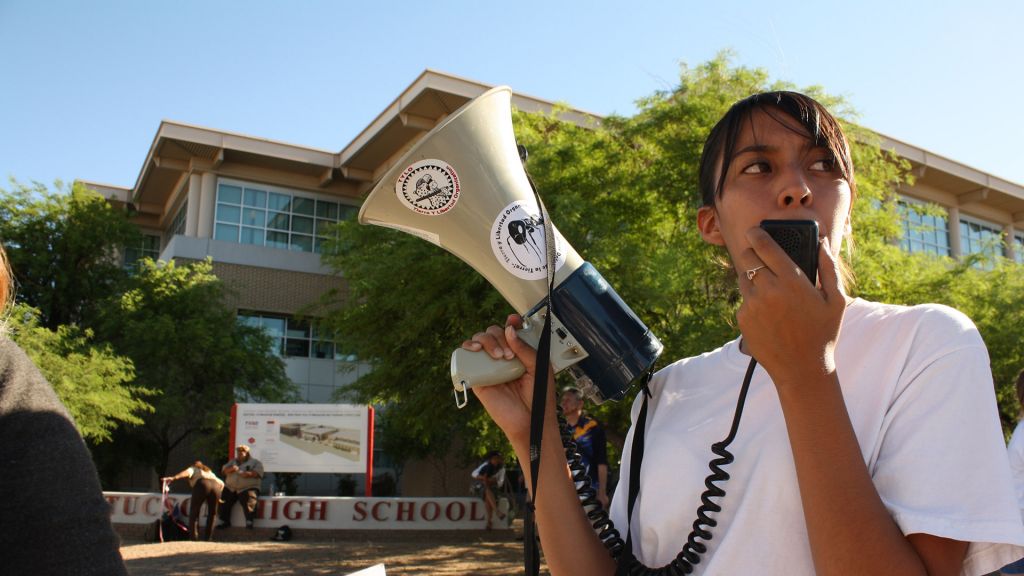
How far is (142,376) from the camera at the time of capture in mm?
23125

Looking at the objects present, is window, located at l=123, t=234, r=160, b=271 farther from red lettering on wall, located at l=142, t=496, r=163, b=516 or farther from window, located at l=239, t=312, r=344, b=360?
red lettering on wall, located at l=142, t=496, r=163, b=516

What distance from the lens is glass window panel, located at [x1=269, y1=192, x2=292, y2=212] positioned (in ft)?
96.9

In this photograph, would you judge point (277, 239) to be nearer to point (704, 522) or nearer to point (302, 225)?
point (302, 225)

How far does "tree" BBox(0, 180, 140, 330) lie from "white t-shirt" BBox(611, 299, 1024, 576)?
2777 cm

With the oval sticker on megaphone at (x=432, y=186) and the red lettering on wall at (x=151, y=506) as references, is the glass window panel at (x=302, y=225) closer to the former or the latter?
the red lettering on wall at (x=151, y=506)

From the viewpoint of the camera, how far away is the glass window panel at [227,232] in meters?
28.9

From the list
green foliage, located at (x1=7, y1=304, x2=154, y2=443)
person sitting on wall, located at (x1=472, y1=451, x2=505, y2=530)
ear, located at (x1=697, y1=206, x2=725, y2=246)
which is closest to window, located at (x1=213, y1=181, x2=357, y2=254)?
green foliage, located at (x1=7, y1=304, x2=154, y2=443)

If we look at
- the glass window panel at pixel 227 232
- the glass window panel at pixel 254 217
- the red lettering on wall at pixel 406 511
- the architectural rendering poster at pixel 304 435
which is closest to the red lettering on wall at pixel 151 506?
the architectural rendering poster at pixel 304 435

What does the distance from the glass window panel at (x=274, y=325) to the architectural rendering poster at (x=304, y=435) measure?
1348 cm

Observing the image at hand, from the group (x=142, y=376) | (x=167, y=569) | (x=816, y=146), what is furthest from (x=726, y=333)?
(x=142, y=376)

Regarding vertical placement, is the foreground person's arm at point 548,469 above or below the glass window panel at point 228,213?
below

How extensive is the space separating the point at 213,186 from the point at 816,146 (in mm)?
29634

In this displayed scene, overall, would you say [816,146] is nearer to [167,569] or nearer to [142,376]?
[167,569]

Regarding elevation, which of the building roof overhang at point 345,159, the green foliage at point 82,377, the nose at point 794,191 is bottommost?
the nose at point 794,191
